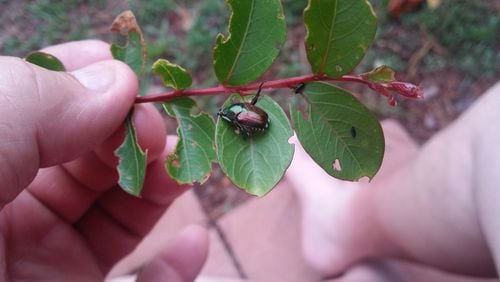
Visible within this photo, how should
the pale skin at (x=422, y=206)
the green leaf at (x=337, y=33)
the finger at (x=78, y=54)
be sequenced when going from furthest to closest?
the pale skin at (x=422, y=206), the finger at (x=78, y=54), the green leaf at (x=337, y=33)

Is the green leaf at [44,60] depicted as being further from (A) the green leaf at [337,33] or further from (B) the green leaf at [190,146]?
(A) the green leaf at [337,33]

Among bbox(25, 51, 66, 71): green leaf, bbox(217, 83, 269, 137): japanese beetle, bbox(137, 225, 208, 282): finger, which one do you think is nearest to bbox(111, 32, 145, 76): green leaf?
bbox(25, 51, 66, 71): green leaf

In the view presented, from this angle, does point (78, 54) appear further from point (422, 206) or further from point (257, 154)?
point (422, 206)

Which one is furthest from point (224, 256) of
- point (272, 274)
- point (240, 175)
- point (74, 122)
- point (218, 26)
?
point (240, 175)

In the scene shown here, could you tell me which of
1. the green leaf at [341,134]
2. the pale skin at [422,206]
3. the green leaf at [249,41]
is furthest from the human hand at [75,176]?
the pale skin at [422,206]

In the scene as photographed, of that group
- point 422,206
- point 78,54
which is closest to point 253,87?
point 78,54

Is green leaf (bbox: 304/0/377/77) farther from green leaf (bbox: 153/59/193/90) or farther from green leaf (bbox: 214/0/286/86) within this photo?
green leaf (bbox: 153/59/193/90)
